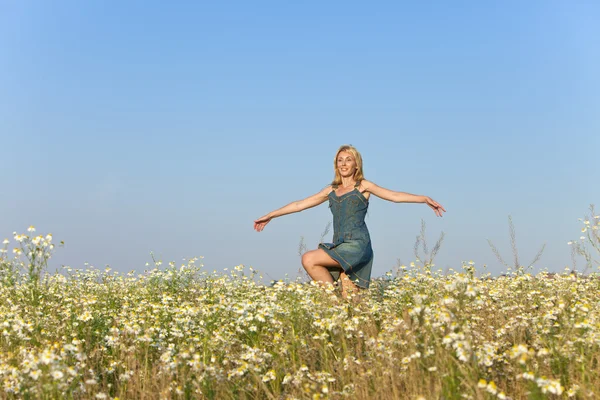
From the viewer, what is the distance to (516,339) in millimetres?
6281

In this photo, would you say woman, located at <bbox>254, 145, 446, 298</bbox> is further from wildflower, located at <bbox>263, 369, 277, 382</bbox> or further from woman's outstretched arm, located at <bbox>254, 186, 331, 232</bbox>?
wildflower, located at <bbox>263, 369, 277, 382</bbox>

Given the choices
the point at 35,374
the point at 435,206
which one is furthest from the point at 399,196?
the point at 35,374

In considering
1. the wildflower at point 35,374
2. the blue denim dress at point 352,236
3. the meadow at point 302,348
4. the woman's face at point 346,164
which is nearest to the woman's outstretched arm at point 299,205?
the blue denim dress at point 352,236

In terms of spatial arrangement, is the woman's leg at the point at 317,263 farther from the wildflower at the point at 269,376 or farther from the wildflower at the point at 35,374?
the wildflower at the point at 35,374

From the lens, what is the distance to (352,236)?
9.40 meters

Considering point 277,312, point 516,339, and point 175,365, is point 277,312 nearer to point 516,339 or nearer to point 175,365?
point 175,365

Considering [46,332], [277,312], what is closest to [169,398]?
[277,312]

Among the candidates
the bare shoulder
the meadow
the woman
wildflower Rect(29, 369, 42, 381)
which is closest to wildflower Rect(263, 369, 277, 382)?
the meadow

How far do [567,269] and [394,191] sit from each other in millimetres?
3316

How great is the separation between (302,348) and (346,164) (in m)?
4.38

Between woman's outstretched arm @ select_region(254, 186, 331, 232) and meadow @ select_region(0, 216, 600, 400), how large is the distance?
2.42 metres

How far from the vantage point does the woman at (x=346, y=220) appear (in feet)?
29.5

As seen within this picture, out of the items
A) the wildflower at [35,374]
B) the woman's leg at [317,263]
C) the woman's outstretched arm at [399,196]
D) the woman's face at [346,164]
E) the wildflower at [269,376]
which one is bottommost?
the wildflower at [269,376]

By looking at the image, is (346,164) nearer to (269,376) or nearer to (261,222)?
(261,222)
